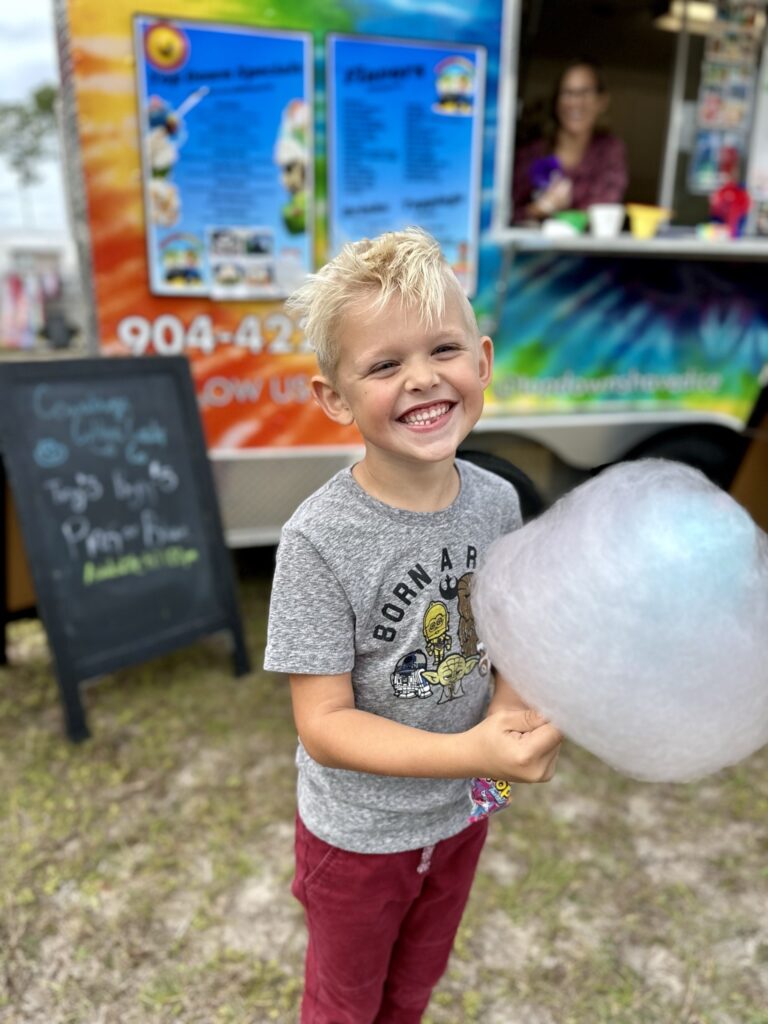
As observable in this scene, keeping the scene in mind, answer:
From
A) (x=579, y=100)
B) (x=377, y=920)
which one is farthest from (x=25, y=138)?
(x=377, y=920)

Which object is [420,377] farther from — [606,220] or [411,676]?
[606,220]

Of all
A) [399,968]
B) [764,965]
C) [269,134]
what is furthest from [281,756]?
[269,134]

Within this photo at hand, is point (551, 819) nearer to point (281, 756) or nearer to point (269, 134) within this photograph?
point (281, 756)

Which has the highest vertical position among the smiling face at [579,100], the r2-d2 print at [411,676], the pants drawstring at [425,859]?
→ the smiling face at [579,100]

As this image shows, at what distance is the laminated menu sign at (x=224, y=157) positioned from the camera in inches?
116

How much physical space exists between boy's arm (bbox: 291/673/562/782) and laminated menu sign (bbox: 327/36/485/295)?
2.59 metres

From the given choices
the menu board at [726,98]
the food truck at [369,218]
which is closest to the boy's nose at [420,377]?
the food truck at [369,218]

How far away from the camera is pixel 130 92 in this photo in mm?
2939

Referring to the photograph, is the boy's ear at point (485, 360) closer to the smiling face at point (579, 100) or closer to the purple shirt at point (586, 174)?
the purple shirt at point (586, 174)

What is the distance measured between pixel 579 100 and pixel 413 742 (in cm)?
388

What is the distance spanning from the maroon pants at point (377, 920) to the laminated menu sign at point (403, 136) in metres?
2.63

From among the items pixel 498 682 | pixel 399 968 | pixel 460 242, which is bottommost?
pixel 399 968

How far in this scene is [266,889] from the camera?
2254 millimetres

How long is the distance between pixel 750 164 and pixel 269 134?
8.84ft
